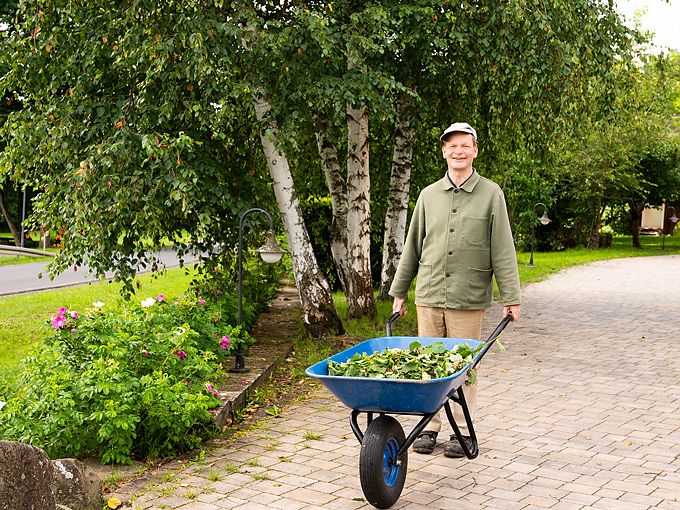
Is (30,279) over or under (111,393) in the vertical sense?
under

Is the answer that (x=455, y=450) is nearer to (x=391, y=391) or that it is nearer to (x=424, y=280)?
(x=424, y=280)

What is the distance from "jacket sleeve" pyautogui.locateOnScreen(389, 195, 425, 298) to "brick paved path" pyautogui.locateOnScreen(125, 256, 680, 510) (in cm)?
114

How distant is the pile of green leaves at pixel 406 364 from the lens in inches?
193

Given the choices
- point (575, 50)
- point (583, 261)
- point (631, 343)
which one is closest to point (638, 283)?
point (583, 261)

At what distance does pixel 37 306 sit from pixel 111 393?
960 cm

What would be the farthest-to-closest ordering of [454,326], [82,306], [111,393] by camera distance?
1. [82,306]
2. [454,326]
3. [111,393]

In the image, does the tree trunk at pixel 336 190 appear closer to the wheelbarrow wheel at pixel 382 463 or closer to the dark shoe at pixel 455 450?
the dark shoe at pixel 455 450

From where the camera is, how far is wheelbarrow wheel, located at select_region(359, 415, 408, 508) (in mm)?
4707

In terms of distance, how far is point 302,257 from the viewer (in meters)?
10.2

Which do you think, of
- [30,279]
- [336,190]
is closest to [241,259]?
[336,190]

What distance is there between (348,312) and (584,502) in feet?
22.6

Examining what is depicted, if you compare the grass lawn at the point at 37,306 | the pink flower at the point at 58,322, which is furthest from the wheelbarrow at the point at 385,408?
the grass lawn at the point at 37,306

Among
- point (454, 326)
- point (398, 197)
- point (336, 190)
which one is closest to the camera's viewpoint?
point (454, 326)

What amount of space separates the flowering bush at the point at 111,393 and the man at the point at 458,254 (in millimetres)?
1535
